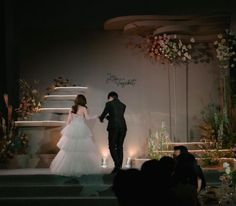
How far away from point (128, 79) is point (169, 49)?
133 cm

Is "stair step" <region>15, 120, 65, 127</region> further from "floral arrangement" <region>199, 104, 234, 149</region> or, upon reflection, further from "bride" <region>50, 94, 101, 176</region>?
"floral arrangement" <region>199, 104, 234, 149</region>

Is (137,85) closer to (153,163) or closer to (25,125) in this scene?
(25,125)

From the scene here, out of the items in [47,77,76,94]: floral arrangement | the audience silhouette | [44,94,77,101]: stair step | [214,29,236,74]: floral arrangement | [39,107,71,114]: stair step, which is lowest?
the audience silhouette

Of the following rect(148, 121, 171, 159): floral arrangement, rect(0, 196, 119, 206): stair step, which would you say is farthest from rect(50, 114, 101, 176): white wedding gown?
rect(148, 121, 171, 159): floral arrangement

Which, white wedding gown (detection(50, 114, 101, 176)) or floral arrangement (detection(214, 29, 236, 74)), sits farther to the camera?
floral arrangement (detection(214, 29, 236, 74))

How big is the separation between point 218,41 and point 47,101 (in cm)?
444

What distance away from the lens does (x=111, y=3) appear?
1559 centimetres

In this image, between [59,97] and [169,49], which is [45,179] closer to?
[59,97]

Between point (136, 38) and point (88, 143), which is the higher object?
point (136, 38)

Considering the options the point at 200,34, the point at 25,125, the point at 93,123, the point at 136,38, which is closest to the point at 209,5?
the point at 200,34

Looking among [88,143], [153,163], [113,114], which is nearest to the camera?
[153,163]

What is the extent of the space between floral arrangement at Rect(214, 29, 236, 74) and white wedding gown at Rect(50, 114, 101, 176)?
16.1 feet

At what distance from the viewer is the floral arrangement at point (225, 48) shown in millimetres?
14945

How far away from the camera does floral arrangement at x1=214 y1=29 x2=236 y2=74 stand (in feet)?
49.0
